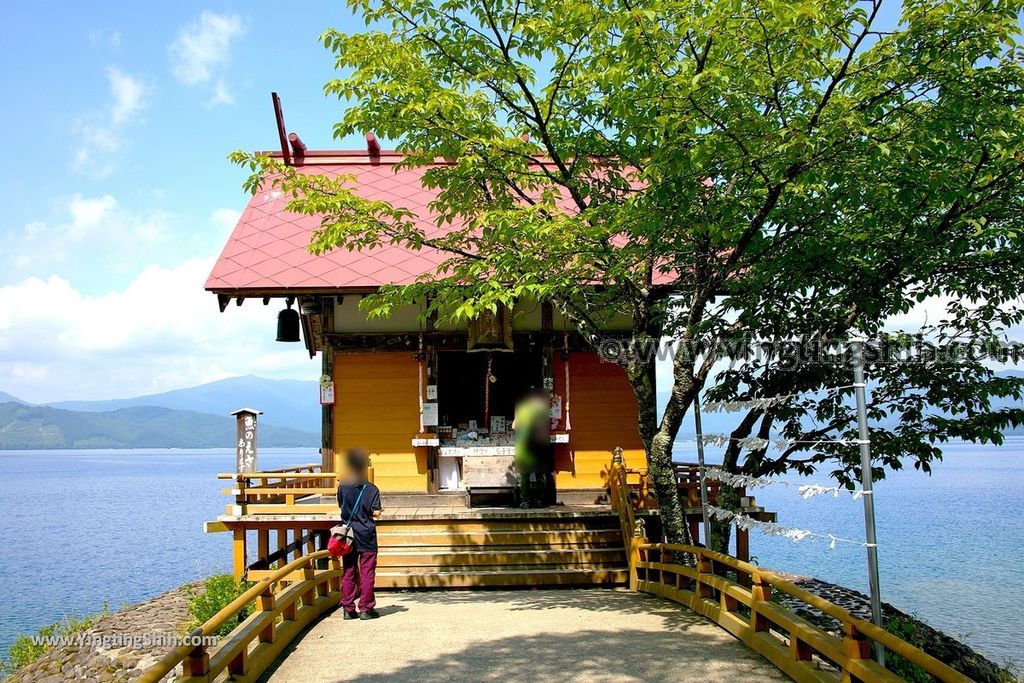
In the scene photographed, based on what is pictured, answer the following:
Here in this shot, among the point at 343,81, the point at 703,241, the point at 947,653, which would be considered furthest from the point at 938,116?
the point at 947,653

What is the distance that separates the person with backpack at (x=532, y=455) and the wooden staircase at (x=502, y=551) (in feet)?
2.26

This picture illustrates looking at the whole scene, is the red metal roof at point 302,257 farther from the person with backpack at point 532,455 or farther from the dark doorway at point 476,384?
the dark doorway at point 476,384

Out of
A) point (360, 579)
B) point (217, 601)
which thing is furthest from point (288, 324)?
point (360, 579)

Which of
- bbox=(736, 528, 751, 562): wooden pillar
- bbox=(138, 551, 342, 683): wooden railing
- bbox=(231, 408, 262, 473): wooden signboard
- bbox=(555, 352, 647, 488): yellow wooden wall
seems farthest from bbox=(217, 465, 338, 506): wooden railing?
bbox=(736, 528, 751, 562): wooden pillar

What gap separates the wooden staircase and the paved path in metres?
1.00

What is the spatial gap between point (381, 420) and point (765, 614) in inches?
318

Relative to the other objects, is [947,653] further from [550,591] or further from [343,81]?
[343,81]

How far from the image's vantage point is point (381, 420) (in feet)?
45.2

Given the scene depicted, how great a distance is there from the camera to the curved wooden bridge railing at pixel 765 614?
539 cm

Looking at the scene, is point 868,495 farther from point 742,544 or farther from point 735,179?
point 742,544

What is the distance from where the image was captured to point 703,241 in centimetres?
902

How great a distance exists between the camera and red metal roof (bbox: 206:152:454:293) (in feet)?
43.3

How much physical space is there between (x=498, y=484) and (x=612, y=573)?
104 inches

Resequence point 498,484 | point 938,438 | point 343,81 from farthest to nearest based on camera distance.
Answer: point 498,484 → point 938,438 → point 343,81
